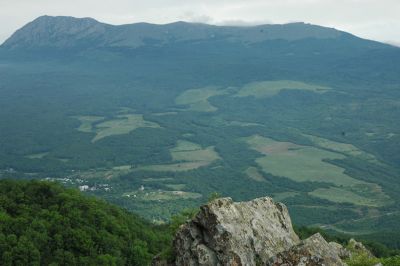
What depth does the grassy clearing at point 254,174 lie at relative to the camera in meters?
167

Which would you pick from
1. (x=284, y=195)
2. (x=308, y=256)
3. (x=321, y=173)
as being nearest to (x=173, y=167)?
(x=284, y=195)

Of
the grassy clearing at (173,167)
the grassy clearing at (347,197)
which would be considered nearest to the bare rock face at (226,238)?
the grassy clearing at (347,197)

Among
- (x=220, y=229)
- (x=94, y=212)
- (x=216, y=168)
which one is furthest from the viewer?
(x=216, y=168)

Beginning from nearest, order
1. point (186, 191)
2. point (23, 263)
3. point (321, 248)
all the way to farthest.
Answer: point (321, 248) → point (23, 263) → point (186, 191)

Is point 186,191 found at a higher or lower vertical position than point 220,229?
lower

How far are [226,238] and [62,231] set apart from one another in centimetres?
2928

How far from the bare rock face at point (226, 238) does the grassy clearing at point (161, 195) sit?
118 meters

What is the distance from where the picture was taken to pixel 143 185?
16000 cm

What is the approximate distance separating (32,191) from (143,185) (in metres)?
105

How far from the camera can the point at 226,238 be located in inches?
897

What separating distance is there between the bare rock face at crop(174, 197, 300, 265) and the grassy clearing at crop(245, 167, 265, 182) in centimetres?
14111

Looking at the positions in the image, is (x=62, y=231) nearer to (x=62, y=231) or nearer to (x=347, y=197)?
(x=62, y=231)

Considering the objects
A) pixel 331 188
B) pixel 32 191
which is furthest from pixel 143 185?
pixel 32 191

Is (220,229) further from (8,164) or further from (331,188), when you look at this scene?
(8,164)
